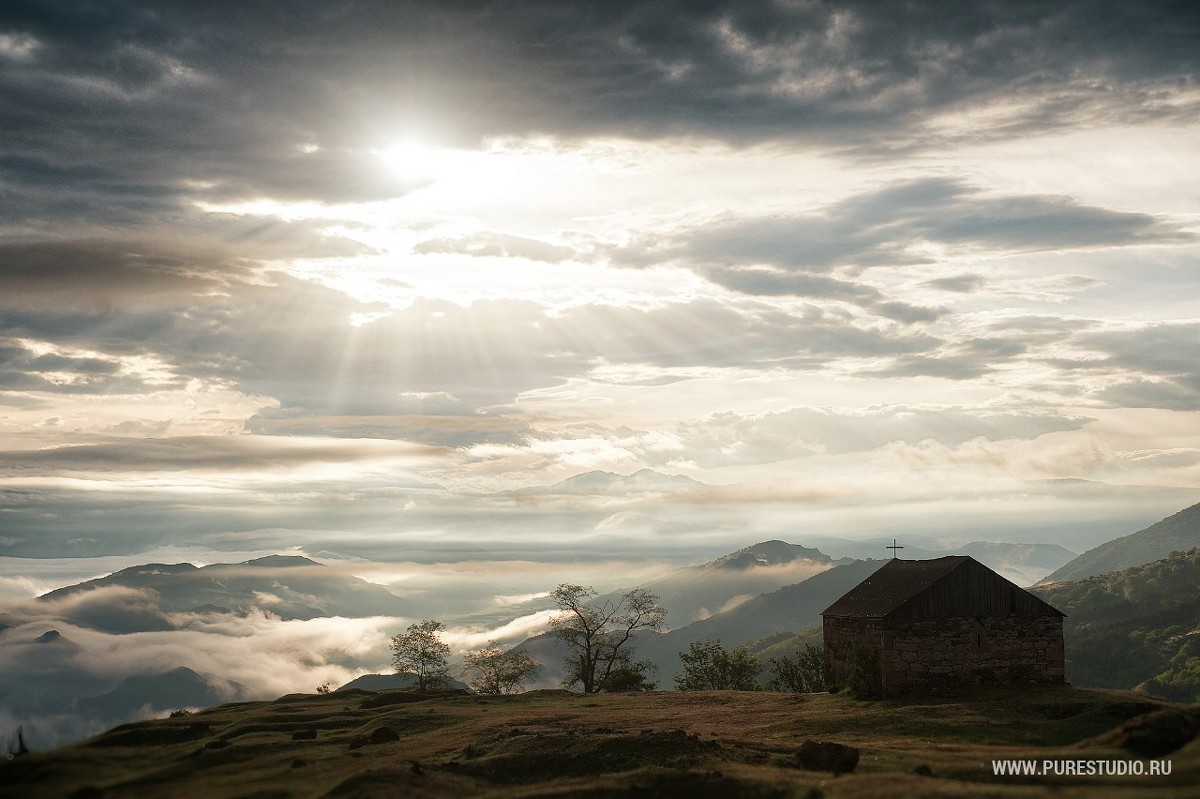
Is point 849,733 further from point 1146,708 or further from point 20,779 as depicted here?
point 20,779

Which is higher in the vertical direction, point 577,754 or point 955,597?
point 955,597

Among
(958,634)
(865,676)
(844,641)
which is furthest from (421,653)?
(958,634)

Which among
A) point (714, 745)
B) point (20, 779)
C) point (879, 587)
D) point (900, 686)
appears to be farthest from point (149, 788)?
point (879, 587)

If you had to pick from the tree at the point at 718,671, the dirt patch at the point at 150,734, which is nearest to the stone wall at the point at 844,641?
the tree at the point at 718,671

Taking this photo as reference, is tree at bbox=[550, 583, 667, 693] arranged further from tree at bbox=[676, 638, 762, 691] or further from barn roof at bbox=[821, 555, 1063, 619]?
barn roof at bbox=[821, 555, 1063, 619]

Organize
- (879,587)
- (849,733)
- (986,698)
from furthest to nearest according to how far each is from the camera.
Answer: (879,587), (986,698), (849,733)

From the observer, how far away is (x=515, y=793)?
1508 inches

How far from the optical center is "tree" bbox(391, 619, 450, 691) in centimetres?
10775

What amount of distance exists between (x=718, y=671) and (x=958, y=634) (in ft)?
137

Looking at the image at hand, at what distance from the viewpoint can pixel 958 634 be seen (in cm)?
6750

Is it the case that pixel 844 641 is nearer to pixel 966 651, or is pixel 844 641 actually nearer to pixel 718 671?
pixel 966 651

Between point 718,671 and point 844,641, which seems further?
point 718,671

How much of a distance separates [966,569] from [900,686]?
35.3 ft

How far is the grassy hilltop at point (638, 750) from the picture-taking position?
3784 centimetres
